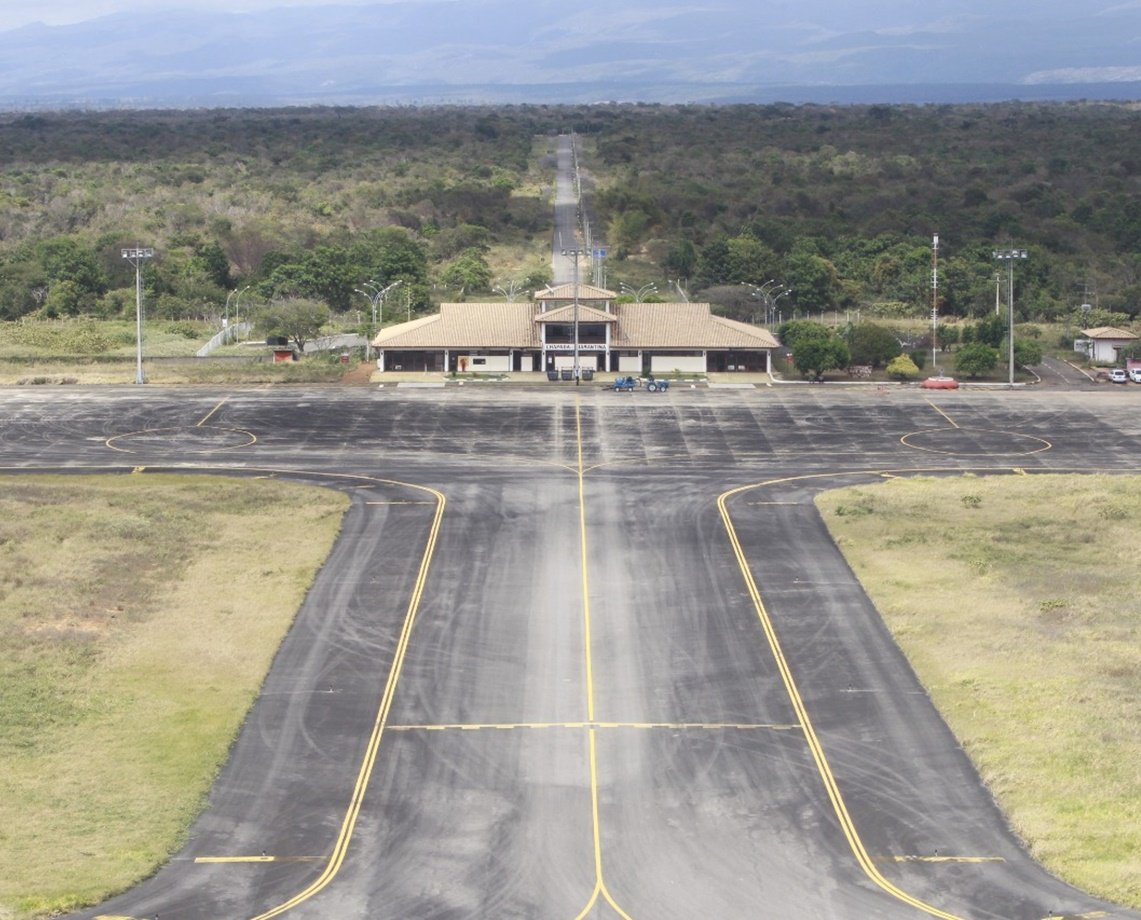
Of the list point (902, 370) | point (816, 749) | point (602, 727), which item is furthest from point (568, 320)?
point (816, 749)

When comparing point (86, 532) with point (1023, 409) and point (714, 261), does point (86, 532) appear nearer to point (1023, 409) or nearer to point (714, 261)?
point (1023, 409)

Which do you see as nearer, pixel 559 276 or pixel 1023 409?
pixel 1023 409

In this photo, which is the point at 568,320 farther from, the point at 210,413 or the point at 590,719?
the point at 590,719

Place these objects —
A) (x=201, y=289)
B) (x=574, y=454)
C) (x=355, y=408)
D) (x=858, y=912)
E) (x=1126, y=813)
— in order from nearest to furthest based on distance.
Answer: (x=858, y=912) → (x=1126, y=813) → (x=574, y=454) → (x=355, y=408) → (x=201, y=289)

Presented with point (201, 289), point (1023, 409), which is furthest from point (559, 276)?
point (1023, 409)

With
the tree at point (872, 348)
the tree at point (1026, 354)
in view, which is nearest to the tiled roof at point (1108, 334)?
the tree at point (1026, 354)

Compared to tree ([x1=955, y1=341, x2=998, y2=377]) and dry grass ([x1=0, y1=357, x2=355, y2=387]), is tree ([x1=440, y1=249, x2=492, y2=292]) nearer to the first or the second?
dry grass ([x1=0, y1=357, x2=355, y2=387])

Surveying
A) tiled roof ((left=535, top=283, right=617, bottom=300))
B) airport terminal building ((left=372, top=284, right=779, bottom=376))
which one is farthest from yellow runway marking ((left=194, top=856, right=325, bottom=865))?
tiled roof ((left=535, top=283, right=617, bottom=300))
